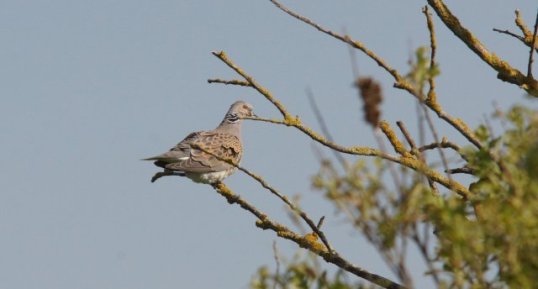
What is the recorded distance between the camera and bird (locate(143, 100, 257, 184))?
13.3m

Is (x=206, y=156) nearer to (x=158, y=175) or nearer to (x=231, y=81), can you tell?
(x=158, y=175)

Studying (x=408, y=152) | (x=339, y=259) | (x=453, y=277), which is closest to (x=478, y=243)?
(x=453, y=277)

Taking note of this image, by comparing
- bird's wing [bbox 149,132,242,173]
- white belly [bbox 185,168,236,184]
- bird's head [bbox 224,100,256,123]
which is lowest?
white belly [bbox 185,168,236,184]

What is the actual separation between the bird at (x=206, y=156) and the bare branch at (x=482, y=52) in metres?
5.90

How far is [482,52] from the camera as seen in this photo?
6395 mm

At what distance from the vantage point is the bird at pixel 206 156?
43.7 ft

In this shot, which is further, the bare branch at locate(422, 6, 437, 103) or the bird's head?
the bird's head

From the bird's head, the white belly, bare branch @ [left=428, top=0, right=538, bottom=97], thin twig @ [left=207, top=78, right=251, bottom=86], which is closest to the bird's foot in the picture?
the white belly

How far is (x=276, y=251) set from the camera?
411cm

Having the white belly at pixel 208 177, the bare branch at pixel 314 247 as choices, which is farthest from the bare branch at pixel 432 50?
the white belly at pixel 208 177

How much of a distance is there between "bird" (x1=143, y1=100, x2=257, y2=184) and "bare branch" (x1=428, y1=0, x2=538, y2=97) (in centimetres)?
590

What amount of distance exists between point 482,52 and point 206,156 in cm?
737

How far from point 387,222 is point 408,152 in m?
3.04

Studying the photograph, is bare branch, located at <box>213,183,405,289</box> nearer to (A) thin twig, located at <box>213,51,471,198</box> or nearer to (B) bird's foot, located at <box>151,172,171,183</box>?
(A) thin twig, located at <box>213,51,471,198</box>
